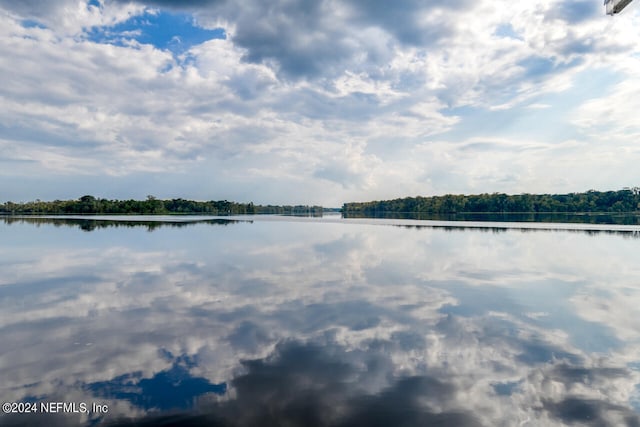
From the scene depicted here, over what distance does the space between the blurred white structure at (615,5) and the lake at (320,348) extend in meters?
8.85

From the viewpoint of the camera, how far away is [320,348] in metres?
9.28

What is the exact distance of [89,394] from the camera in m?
6.92

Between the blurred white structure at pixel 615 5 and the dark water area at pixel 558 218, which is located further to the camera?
the dark water area at pixel 558 218

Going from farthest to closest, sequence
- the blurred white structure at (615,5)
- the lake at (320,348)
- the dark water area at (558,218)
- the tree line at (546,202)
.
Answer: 1. the tree line at (546,202)
2. the dark water area at (558,218)
3. the blurred white structure at (615,5)
4. the lake at (320,348)

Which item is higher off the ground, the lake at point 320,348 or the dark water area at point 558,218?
the dark water area at point 558,218

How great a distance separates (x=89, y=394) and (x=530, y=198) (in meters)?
200

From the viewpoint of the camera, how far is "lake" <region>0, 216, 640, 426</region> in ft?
21.2

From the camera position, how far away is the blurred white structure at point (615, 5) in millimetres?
8741

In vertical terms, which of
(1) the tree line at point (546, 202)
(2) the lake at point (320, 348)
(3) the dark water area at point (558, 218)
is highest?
(1) the tree line at point (546, 202)

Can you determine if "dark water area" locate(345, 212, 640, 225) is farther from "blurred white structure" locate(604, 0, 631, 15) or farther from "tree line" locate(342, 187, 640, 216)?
"blurred white structure" locate(604, 0, 631, 15)

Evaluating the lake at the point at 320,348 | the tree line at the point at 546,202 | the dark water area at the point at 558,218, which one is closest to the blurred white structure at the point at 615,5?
the lake at the point at 320,348

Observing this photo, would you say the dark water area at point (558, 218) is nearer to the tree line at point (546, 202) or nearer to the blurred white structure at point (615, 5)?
the tree line at point (546, 202)

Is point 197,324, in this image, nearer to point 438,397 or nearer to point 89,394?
point 89,394

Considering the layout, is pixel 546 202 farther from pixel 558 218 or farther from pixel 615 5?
pixel 615 5
